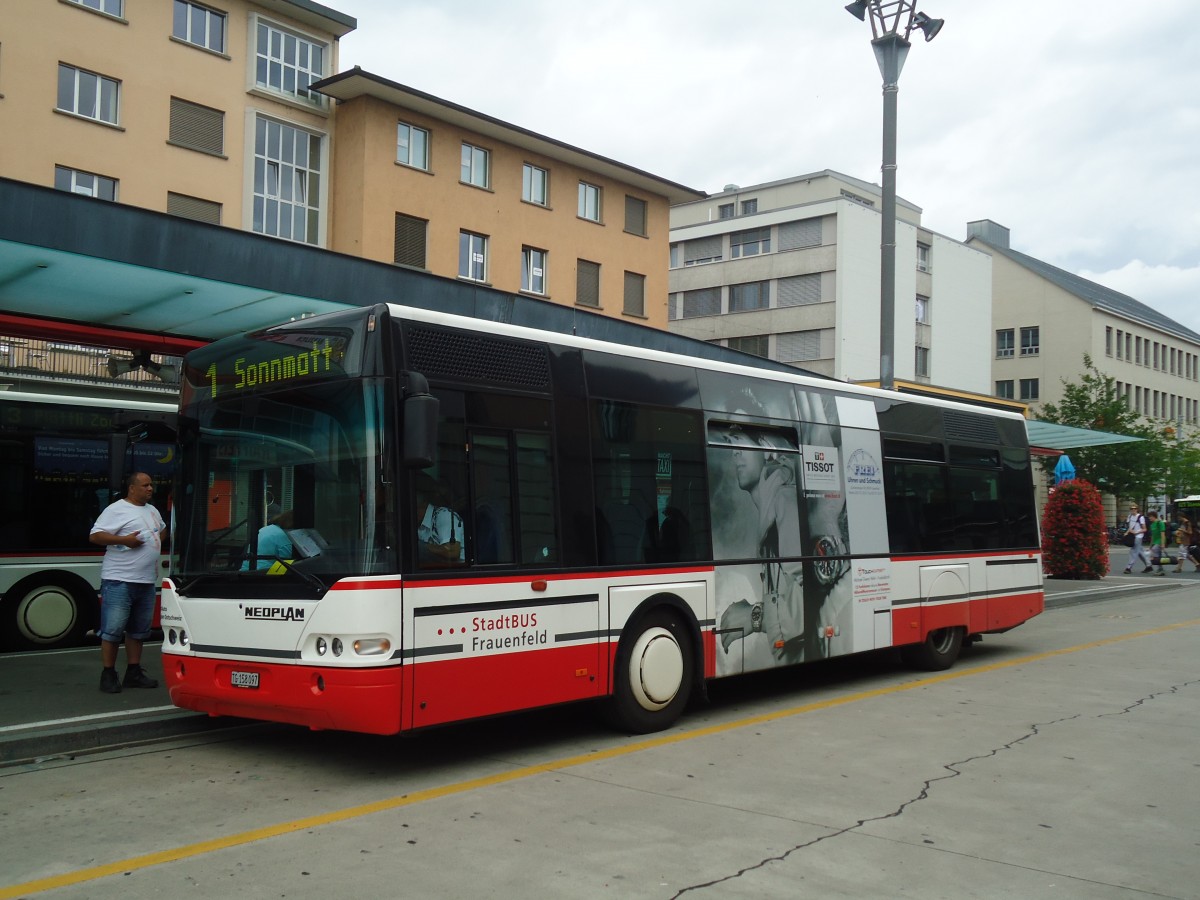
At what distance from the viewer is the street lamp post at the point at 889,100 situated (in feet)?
51.8

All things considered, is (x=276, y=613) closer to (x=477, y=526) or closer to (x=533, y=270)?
(x=477, y=526)

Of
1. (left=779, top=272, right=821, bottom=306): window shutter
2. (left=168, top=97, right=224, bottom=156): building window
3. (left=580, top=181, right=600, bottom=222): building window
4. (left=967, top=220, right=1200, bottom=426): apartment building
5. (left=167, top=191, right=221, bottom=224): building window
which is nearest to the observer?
(left=167, top=191, right=221, bottom=224): building window

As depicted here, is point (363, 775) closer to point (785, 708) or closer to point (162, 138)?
point (785, 708)

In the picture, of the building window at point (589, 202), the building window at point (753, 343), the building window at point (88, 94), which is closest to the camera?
the building window at point (88, 94)

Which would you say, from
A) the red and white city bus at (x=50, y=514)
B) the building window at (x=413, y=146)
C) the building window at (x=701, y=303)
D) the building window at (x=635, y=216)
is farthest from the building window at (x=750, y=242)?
the red and white city bus at (x=50, y=514)

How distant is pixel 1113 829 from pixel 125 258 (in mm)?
9769

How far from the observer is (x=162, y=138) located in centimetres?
2973

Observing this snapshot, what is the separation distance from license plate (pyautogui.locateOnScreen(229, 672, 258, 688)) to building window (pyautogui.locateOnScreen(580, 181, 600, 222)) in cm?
3327

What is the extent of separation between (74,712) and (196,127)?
25.3 m

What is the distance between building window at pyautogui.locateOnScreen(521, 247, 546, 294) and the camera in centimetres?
3744

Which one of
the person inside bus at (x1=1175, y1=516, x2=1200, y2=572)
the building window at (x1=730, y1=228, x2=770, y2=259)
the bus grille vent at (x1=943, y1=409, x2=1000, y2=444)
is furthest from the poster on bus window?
the building window at (x1=730, y1=228, x2=770, y2=259)

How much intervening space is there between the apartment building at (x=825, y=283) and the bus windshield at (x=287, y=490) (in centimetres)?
5094

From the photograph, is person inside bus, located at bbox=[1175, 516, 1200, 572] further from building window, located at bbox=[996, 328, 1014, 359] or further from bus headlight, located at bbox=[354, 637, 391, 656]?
building window, located at bbox=[996, 328, 1014, 359]

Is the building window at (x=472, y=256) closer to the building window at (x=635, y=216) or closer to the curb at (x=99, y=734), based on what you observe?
the building window at (x=635, y=216)
